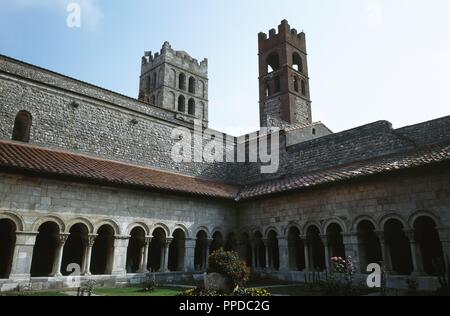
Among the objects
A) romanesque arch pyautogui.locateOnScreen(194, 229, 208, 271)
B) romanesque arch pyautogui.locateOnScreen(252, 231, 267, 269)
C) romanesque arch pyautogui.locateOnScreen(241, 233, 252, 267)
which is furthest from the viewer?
romanesque arch pyautogui.locateOnScreen(241, 233, 252, 267)

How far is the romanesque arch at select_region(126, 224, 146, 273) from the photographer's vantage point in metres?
13.2

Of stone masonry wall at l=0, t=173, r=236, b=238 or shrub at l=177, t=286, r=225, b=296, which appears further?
stone masonry wall at l=0, t=173, r=236, b=238

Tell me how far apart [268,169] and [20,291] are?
1288cm

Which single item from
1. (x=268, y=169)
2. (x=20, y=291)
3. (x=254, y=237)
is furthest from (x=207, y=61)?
(x=20, y=291)

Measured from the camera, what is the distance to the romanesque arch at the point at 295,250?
14.1 m

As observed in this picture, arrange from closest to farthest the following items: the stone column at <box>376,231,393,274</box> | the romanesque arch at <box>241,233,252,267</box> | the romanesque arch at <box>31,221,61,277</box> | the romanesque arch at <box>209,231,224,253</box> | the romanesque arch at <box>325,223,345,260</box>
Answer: the stone column at <box>376,231,393,274</box> → the romanesque arch at <box>31,221,61,277</box> → the romanesque arch at <box>325,223,345,260</box> → the romanesque arch at <box>209,231,224,253</box> → the romanesque arch at <box>241,233,252,267</box>

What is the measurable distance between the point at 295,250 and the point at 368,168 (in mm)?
4718

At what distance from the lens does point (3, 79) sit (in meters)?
13.3

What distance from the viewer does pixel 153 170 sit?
1619 centimetres

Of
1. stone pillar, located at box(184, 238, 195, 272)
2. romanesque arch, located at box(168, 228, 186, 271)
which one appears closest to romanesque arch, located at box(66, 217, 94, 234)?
romanesque arch, located at box(168, 228, 186, 271)

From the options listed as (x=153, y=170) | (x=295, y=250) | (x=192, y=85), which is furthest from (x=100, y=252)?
(x=192, y=85)

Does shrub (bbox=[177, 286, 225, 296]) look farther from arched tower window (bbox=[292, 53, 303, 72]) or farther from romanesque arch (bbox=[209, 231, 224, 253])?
arched tower window (bbox=[292, 53, 303, 72])

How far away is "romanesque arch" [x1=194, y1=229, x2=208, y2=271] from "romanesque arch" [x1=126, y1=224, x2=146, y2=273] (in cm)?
263
